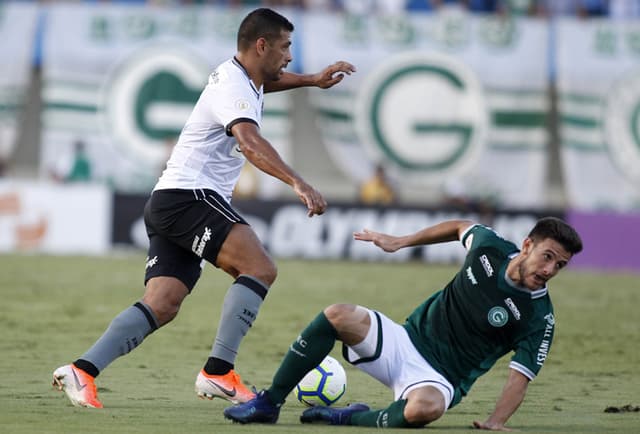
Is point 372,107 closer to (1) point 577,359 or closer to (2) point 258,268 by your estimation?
(1) point 577,359

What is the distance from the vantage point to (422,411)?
21.0 feet

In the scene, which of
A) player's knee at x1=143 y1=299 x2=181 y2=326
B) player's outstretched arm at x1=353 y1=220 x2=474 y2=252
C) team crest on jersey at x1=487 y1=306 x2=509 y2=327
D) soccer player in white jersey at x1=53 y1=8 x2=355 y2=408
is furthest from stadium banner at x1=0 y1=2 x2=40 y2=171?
team crest on jersey at x1=487 y1=306 x2=509 y2=327

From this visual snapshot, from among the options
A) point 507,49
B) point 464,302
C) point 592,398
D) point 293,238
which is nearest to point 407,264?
point 293,238

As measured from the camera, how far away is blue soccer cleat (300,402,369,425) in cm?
670

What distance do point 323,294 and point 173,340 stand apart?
4.65m

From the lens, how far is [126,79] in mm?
22766

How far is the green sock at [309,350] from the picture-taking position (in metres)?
6.50

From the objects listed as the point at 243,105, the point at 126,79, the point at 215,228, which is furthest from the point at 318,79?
the point at 126,79

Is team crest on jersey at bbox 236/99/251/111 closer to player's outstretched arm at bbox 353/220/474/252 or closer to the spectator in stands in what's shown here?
player's outstretched arm at bbox 353/220/474/252

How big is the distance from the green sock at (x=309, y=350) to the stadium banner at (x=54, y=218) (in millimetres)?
15087

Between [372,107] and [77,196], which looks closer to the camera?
[77,196]

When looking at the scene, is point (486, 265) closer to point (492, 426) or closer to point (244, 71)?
point (492, 426)

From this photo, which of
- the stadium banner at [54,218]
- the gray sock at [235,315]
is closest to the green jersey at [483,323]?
the gray sock at [235,315]

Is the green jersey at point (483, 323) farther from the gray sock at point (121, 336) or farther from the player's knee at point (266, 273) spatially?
the gray sock at point (121, 336)
